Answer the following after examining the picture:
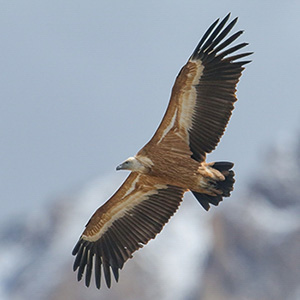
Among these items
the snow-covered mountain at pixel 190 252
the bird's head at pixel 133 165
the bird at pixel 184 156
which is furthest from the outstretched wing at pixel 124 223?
the snow-covered mountain at pixel 190 252

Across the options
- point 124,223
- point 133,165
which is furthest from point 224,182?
point 124,223

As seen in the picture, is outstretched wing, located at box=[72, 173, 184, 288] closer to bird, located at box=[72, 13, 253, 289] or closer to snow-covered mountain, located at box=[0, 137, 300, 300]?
bird, located at box=[72, 13, 253, 289]

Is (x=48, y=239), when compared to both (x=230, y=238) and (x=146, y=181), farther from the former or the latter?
(x=146, y=181)

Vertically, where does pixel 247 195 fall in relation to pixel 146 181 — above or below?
below

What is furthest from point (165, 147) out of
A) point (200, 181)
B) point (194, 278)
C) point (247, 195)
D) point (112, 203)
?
point (247, 195)

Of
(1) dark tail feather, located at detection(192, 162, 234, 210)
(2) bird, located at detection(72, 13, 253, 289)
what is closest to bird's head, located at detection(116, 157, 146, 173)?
(2) bird, located at detection(72, 13, 253, 289)

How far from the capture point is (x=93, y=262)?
496 inches

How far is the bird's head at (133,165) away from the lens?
1132 centimetres

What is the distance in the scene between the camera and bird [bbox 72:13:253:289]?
11.1 meters

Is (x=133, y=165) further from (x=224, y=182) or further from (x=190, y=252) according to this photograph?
(x=190, y=252)

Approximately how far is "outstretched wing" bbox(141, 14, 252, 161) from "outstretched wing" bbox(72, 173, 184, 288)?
1.04 metres

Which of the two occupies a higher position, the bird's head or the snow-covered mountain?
the bird's head

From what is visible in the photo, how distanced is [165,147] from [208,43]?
1626 millimetres

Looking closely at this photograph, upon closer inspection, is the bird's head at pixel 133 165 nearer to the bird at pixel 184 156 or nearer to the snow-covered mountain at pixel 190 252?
the bird at pixel 184 156
